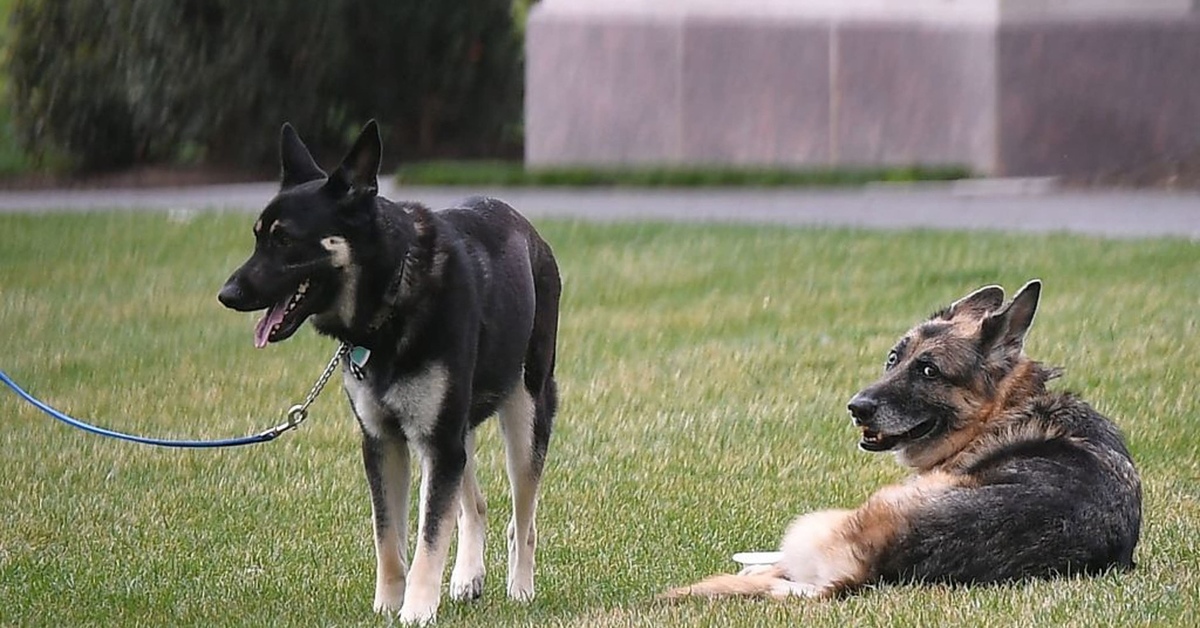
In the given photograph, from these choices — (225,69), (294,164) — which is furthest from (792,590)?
(225,69)

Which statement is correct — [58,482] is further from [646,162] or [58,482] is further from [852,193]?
[646,162]

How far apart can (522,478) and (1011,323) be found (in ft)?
6.04

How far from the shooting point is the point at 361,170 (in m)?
6.50

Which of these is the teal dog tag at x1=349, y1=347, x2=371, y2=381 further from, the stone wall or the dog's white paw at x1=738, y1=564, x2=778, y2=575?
the stone wall

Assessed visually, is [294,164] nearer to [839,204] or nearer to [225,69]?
[839,204]

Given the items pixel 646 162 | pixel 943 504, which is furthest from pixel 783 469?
pixel 646 162

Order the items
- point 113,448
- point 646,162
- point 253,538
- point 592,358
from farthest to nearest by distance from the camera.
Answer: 1. point 646,162
2. point 592,358
3. point 113,448
4. point 253,538

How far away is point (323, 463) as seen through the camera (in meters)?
9.87

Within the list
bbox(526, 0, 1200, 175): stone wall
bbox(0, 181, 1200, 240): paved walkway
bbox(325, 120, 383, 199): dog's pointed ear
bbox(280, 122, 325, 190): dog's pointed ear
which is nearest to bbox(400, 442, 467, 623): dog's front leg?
→ bbox(325, 120, 383, 199): dog's pointed ear

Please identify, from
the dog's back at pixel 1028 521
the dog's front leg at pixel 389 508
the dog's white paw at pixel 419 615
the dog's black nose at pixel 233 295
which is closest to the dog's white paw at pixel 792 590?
the dog's back at pixel 1028 521

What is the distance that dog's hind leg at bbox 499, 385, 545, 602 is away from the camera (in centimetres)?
718

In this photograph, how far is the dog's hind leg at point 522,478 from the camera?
718 centimetres

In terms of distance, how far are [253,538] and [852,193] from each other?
469 inches

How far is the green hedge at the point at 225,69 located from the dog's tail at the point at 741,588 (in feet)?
55.4
